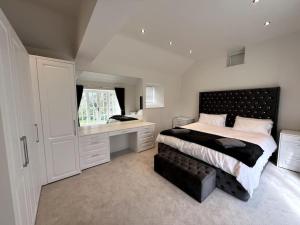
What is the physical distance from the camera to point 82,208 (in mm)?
1775

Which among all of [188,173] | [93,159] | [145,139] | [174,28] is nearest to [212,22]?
[174,28]

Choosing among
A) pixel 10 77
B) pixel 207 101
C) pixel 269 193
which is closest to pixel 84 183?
pixel 10 77

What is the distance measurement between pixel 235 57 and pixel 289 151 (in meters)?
2.67

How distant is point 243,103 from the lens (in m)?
3.59

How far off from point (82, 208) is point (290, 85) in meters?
4.56

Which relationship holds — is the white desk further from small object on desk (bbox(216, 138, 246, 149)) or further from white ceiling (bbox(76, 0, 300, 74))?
small object on desk (bbox(216, 138, 246, 149))

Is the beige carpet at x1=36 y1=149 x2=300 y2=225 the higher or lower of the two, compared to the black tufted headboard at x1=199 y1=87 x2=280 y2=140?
lower

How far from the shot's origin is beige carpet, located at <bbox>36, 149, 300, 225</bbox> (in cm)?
160

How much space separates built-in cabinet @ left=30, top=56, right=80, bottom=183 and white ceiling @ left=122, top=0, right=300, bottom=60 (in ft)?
4.79

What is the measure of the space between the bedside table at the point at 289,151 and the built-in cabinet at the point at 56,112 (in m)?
4.08

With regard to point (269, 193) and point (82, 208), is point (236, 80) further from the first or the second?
point (82, 208)

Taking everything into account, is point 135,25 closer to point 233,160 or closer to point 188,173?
point 188,173

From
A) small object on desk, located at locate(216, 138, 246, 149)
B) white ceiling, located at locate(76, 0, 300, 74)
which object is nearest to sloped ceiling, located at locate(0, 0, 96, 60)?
white ceiling, located at locate(76, 0, 300, 74)

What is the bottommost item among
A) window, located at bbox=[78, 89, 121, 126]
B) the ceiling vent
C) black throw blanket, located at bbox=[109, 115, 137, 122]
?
black throw blanket, located at bbox=[109, 115, 137, 122]
